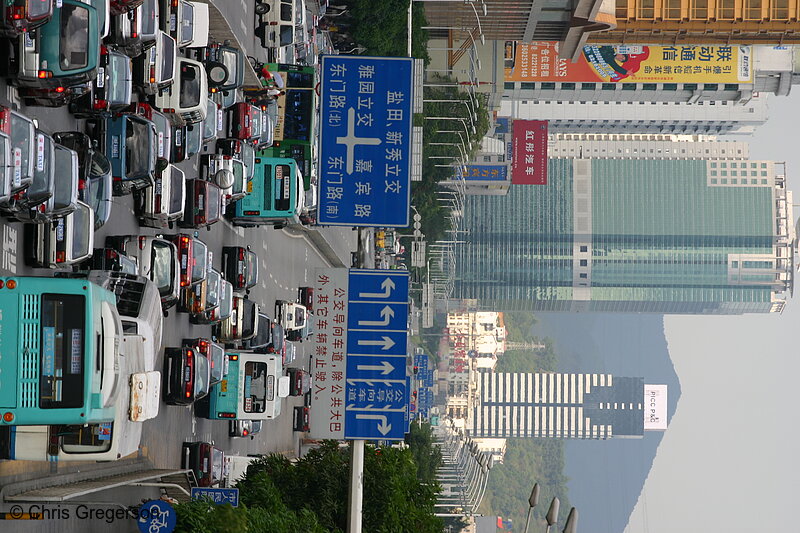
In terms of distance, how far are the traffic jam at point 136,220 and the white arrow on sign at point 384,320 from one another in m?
4.65

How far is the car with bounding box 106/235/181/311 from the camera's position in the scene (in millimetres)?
25719

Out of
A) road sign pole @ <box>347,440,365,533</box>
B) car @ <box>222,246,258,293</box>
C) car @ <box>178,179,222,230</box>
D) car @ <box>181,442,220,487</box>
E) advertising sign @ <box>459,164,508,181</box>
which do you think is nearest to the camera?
road sign pole @ <box>347,440,365,533</box>

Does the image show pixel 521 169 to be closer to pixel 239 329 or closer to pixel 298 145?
pixel 298 145

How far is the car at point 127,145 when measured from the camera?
24.8m

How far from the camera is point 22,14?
62.4ft

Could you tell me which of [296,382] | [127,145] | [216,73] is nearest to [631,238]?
[296,382]

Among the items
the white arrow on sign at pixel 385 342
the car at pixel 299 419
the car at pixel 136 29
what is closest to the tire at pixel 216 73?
the car at pixel 136 29

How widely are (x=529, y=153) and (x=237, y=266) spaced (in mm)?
53249

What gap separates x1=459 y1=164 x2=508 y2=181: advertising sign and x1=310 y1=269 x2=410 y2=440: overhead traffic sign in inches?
3063

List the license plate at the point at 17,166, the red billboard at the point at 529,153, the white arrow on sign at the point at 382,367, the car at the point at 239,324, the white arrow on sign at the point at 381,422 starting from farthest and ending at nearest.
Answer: the red billboard at the point at 529,153, the car at the point at 239,324, the license plate at the point at 17,166, the white arrow on sign at the point at 382,367, the white arrow on sign at the point at 381,422

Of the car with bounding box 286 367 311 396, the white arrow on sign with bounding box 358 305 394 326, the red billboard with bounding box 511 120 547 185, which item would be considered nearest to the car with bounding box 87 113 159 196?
the white arrow on sign with bounding box 358 305 394 326

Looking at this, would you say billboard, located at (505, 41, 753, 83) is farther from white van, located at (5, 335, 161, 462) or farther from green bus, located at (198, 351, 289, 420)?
white van, located at (5, 335, 161, 462)

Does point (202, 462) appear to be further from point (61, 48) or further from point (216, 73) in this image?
point (61, 48)

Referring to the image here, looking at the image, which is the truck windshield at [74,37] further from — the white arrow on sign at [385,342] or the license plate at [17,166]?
the white arrow on sign at [385,342]
